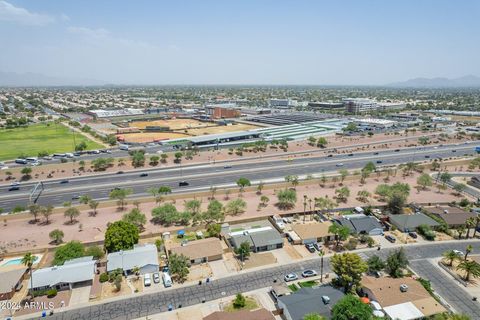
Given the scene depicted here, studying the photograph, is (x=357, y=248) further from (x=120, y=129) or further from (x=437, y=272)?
(x=120, y=129)

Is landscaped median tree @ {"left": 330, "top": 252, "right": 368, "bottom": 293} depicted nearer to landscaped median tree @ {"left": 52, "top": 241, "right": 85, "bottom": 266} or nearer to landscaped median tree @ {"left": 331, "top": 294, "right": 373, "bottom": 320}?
landscaped median tree @ {"left": 331, "top": 294, "right": 373, "bottom": 320}

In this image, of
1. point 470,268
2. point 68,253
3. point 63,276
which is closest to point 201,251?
point 63,276

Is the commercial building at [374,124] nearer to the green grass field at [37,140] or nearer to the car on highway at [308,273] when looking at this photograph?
the green grass field at [37,140]

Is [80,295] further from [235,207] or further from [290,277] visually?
[235,207]

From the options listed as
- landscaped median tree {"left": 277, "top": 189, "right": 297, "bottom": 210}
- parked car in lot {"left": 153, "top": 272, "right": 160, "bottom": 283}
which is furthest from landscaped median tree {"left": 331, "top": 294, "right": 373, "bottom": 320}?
landscaped median tree {"left": 277, "top": 189, "right": 297, "bottom": 210}

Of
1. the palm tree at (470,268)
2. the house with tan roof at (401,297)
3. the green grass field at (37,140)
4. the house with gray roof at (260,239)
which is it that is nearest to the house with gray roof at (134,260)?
the house with gray roof at (260,239)
